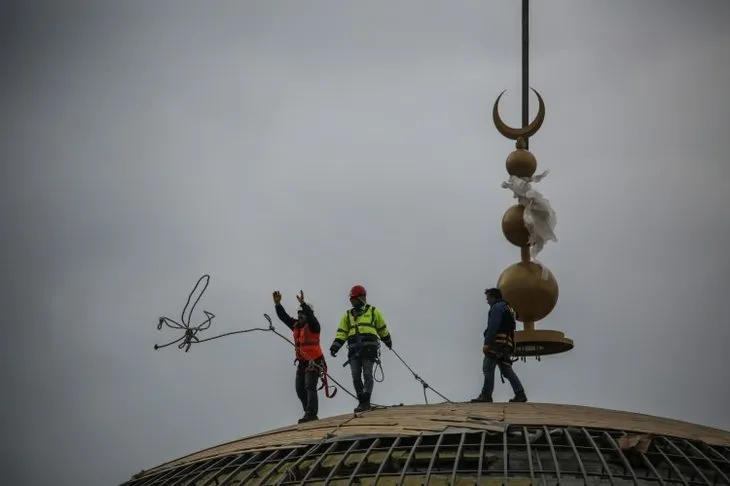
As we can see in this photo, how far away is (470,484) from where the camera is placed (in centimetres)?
1864

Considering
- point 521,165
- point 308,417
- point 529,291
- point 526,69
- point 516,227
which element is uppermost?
point 526,69

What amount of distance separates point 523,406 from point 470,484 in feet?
14.1

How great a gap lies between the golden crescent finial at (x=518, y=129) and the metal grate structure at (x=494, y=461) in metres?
8.98

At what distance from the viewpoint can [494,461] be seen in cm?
1920

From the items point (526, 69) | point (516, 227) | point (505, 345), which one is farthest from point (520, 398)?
point (526, 69)

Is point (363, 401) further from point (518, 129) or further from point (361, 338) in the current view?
point (518, 129)

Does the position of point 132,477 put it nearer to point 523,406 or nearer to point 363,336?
point 363,336

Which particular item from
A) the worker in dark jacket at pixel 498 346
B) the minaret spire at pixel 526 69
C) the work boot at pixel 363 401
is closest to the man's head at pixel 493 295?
the worker in dark jacket at pixel 498 346

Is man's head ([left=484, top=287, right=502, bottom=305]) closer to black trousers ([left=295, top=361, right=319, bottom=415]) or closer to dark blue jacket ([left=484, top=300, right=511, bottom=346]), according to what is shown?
dark blue jacket ([left=484, top=300, right=511, bottom=346])

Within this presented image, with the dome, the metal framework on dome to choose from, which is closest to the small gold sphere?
the metal framework on dome

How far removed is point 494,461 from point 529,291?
308 inches

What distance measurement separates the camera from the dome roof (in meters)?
20.7

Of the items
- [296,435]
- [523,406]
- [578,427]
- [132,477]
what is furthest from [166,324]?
[578,427]

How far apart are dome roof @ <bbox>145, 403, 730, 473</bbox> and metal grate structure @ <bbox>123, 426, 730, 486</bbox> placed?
0.26 meters
